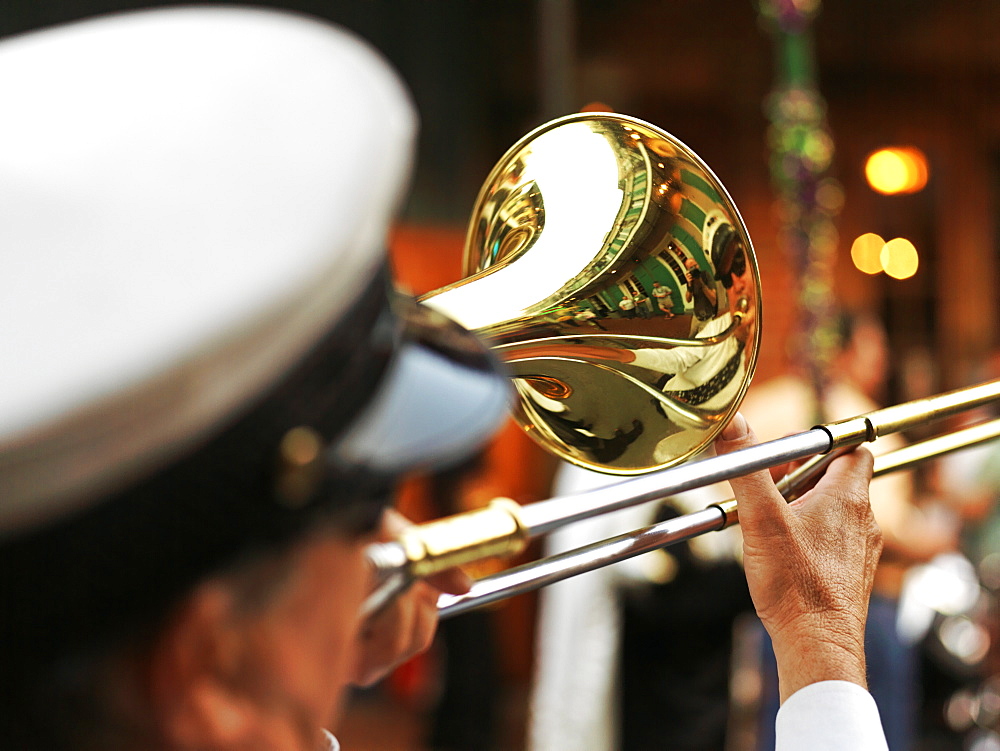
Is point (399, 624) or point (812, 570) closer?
point (399, 624)

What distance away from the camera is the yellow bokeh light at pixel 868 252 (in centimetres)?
594

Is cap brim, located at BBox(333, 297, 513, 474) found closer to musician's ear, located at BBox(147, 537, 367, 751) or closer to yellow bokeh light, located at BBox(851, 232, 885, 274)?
musician's ear, located at BBox(147, 537, 367, 751)

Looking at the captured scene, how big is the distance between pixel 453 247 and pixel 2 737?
439 centimetres

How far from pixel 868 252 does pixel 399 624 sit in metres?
5.84

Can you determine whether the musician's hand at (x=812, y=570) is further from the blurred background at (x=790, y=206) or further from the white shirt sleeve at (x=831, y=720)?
the blurred background at (x=790, y=206)

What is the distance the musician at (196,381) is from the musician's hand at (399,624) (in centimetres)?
10

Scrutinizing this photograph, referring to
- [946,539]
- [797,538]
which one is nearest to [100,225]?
[797,538]

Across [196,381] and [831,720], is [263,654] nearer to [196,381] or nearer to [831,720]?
[196,381]

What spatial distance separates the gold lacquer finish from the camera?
0.95 metres

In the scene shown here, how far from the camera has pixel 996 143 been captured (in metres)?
6.09

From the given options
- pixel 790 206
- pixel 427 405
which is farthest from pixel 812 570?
pixel 790 206

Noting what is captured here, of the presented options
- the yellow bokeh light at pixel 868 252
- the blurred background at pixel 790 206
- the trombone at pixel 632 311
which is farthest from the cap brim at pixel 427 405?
the yellow bokeh light at pixel 868 252

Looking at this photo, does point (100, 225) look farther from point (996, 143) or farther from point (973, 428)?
point (996, 143)

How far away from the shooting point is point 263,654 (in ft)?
1.51
